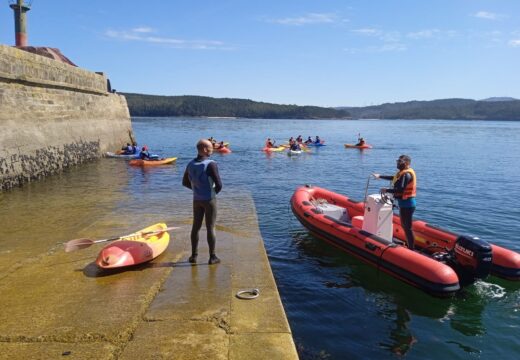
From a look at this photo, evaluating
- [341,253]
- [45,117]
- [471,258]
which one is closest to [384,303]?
[471,258]

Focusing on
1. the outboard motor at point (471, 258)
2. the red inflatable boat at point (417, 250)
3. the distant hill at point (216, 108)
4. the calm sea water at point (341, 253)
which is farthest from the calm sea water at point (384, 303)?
the distant hill at point (216, 108)

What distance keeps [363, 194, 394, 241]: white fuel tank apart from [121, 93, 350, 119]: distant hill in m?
157

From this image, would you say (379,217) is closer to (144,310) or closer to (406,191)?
(406,191)

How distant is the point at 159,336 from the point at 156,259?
2.37 metres

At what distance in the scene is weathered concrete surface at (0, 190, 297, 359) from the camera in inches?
154

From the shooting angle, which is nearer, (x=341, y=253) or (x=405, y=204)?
(x=405, y=204)

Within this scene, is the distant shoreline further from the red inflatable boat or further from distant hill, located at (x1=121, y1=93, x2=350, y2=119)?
the red inflatable boat

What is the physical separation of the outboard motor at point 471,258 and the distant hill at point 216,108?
6248 inches

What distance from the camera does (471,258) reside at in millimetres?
6789

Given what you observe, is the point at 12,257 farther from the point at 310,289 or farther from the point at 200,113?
the point at 200,113

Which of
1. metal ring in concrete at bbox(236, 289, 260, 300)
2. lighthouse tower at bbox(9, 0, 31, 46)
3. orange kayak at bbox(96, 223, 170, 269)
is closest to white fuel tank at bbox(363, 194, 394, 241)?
metal ring in concrete at bbox(236, 289, 260, 300)

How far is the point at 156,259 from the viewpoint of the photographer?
21.0 feet

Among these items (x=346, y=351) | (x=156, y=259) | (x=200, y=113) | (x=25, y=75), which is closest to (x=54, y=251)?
(x=156, y=259)

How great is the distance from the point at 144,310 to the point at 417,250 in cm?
575
